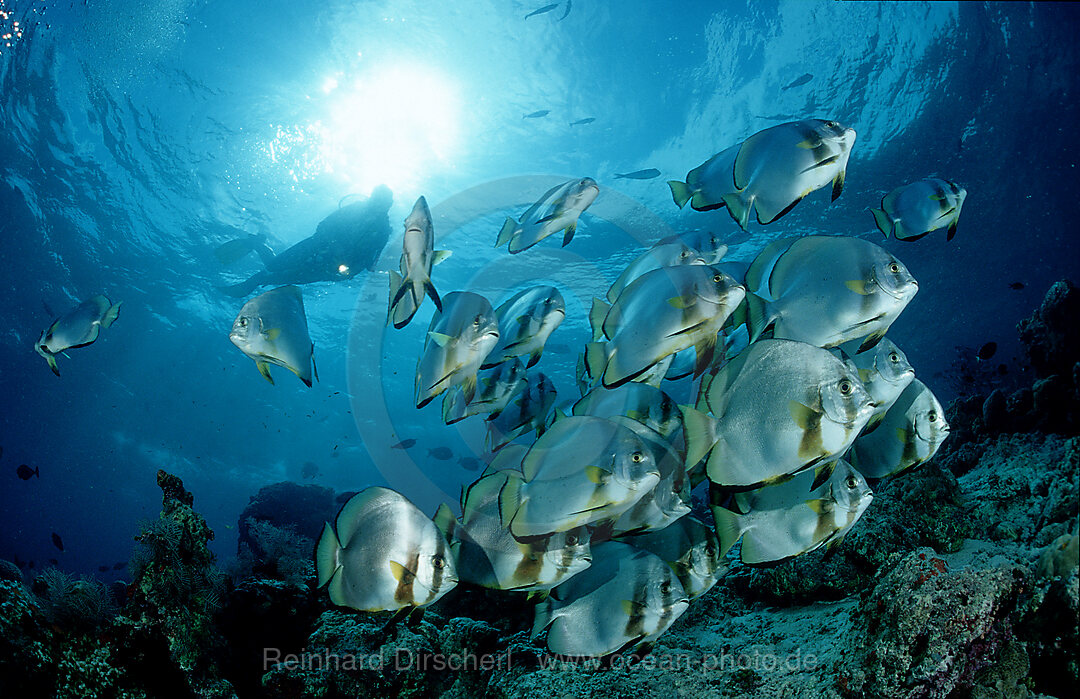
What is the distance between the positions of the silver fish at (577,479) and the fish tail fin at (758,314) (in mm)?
848

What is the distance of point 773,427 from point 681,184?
2083mm

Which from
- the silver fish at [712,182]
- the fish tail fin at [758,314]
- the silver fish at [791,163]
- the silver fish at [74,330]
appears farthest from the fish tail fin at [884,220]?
the silver fish at [74,330]

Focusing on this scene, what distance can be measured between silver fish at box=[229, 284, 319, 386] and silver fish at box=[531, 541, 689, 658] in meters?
2.11

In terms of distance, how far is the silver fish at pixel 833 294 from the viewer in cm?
202

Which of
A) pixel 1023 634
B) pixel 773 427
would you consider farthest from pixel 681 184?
pixel 1023 634

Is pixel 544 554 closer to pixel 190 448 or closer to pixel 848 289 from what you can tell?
pixel 848 289

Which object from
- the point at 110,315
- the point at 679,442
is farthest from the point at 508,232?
the point at 110,315

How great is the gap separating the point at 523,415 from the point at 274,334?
6.60 ft

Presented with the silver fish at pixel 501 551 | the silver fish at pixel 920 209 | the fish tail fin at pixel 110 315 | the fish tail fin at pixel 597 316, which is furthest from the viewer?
the fish tail fin at pixel 110 315

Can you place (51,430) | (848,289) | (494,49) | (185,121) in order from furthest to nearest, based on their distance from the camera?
(51,430) → (185,121) → (494,49) → (848,289)

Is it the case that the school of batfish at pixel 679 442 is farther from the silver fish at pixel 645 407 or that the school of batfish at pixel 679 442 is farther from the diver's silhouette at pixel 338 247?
the diver's silhouette at pixel 338 247

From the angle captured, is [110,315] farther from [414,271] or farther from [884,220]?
[884,220]

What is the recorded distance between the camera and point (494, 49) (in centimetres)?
1359

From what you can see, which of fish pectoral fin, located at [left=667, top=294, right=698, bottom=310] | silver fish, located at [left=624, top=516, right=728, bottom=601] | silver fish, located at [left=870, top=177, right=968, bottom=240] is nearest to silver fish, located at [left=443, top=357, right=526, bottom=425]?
silver fish, located at [left=624, top=516, right=728, bottom=601]
